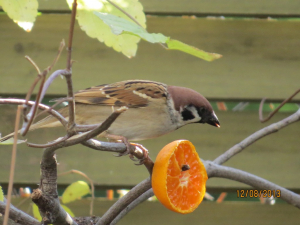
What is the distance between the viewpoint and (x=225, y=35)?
55.6 inches

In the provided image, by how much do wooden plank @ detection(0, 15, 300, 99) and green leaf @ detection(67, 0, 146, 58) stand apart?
82 cm

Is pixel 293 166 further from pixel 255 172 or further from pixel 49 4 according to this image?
pixel 49 4

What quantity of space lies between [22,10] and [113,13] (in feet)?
0.42

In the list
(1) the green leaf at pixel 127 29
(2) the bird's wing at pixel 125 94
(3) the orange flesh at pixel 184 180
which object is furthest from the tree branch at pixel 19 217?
(2) the bird's wing at pixel 125 94

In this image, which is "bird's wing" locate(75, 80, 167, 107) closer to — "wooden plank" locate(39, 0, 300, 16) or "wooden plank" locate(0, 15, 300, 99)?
"wooden plank" locate(0, 15, 300, 99)

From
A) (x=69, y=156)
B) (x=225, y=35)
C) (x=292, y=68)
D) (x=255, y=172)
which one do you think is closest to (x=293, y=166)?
(x=255, y=172)

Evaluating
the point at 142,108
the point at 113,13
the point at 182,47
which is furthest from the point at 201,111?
the point at 182,47

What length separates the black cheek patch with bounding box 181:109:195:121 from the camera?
1141 mm

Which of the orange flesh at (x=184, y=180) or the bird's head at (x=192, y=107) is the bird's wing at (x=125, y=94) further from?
the orange flesh at (x=184, y=180)

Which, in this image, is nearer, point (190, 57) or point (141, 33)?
point (141, 33)

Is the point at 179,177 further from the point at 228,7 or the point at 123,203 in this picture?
the point at 228,7

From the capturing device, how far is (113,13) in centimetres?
56

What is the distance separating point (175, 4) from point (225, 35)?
0.21 metres

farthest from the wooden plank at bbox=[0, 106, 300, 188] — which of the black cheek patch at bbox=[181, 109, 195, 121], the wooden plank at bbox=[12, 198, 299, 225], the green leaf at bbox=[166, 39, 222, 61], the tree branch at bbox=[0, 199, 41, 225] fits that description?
the green leaf at bbox=[166, 39, 222, 61]
